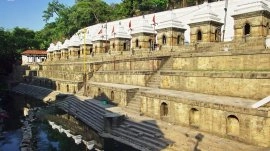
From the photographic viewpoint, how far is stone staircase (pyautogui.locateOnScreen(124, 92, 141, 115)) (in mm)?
16977

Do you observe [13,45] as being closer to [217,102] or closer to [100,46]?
[100,46]

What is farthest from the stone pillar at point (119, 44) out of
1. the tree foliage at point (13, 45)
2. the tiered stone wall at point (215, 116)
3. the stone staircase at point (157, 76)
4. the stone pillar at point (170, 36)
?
the tree foliage at point (13, 45)

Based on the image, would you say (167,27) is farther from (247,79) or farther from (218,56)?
(247,79)

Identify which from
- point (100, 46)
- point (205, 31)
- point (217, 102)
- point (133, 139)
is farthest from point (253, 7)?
point (100, 46)

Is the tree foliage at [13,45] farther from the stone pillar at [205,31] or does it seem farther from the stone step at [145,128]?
the stone step at [145,128]

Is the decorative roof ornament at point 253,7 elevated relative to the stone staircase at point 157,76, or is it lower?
elevated

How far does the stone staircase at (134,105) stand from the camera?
1698 centimetres

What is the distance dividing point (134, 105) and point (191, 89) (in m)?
3.95

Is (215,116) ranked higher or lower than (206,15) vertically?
lower

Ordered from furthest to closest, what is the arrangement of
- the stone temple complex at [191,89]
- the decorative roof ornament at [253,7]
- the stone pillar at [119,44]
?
the stone pillar at [119,44]
the decorative roof ornament at [253,7]
the stone temple complex at [191,89]

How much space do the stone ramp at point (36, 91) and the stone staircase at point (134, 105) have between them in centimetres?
1308

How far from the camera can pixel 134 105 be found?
1759cm

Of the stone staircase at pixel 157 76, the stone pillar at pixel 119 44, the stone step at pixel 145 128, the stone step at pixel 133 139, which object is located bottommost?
the stone step at pixel 133 139

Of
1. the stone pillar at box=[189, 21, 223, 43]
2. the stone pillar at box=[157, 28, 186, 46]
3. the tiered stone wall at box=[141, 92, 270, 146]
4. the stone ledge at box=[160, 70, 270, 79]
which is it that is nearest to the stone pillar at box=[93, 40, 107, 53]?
the stone pillar at box=[157, 28, 186, 46]
